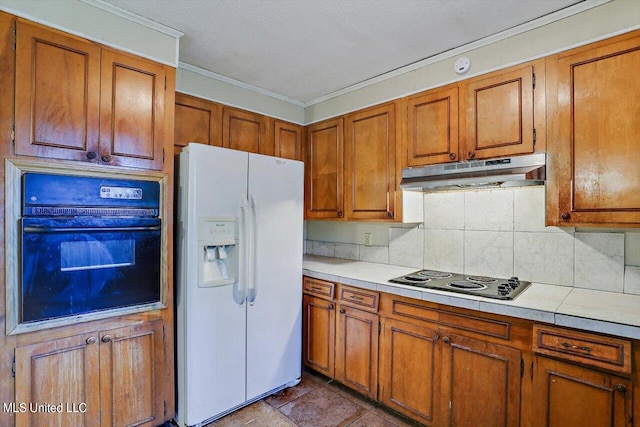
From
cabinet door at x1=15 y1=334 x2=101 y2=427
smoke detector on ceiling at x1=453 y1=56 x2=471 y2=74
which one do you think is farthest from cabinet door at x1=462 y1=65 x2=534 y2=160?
cabinet door at x1=15 y1=334 x2=101 y2=427

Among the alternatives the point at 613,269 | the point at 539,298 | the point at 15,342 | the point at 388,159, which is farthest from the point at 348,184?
the point at 15,342

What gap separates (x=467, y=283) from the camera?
6.72 feet

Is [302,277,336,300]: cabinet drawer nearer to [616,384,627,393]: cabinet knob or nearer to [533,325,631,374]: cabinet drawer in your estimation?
[533,325,631,374]: cabinet drawer

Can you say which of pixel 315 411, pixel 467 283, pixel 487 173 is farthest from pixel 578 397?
pixel 315 411

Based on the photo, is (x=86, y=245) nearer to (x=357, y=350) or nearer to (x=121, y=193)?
(x=121, y=193)

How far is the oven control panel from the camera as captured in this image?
172cm

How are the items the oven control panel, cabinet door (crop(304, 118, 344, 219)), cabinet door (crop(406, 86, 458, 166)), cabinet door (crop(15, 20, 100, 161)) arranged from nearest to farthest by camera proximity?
cabinet door (crop(15, 20, 100, 161)), the oven control panel, cabinet door (crop(406, 86, 458, 166)), cabinet door (crop(304, 118, 344, 219))

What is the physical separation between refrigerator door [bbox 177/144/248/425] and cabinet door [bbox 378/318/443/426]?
0.97 metres

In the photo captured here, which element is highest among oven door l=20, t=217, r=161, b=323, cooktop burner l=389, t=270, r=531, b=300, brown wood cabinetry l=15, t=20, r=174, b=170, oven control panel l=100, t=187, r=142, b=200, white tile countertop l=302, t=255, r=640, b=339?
brown wood cabinetry l=15, t=20, r=174, b=170

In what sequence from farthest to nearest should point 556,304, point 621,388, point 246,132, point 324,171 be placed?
point 324,171, point 246,132, point 556,304, point 621,388

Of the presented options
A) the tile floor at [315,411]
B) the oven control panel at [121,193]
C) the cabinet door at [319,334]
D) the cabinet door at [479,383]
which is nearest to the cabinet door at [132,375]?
the tile floor at [315,411]

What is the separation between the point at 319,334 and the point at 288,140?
5.86 ft

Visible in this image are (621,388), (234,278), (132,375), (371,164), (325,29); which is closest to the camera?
(621,388)

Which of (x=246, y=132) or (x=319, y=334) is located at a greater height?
(x=246, y=132)
